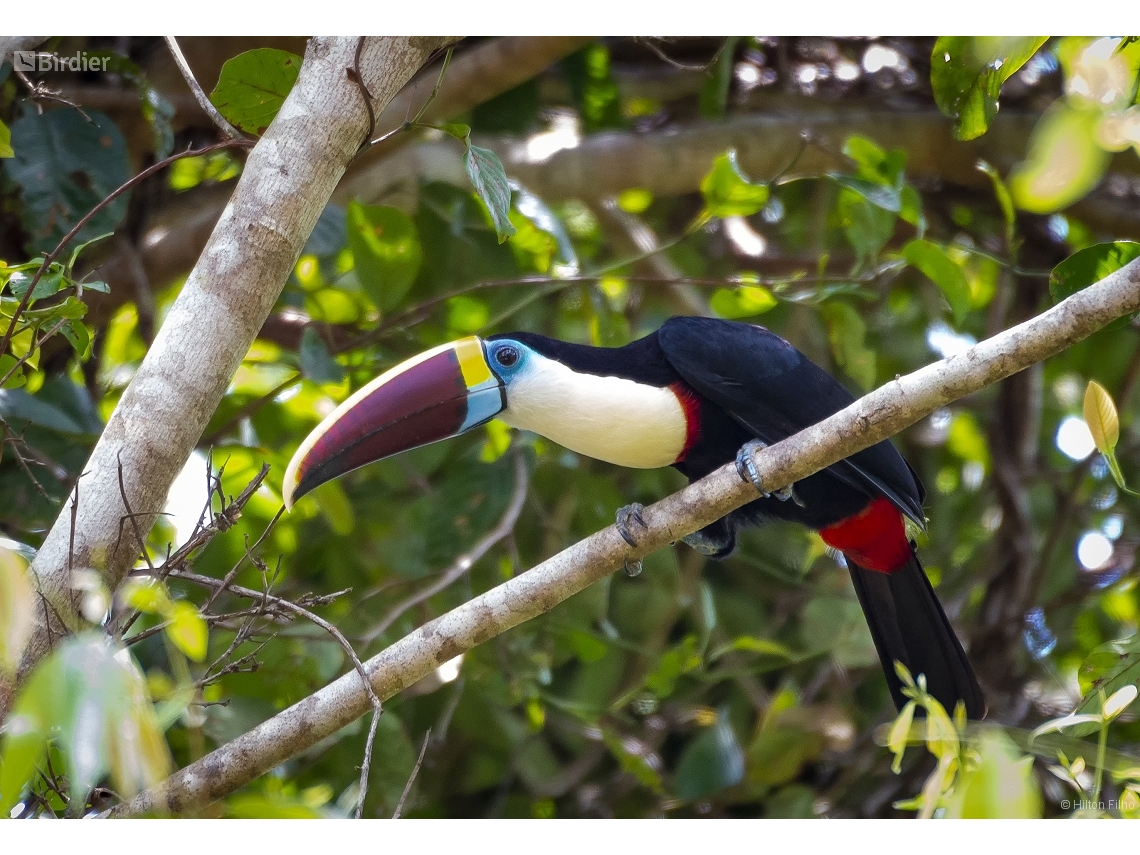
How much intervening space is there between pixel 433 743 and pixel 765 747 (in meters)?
0.78

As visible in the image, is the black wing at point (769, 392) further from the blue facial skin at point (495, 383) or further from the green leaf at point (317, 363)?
the green leaf at point (317, 363)

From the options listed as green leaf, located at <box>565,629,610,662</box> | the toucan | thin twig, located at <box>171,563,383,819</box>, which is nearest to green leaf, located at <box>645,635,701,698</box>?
green leaf, located at <box>565,629,610,662</box>

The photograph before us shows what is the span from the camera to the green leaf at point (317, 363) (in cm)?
231

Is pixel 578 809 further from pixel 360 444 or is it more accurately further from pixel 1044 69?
pixel 1044 69

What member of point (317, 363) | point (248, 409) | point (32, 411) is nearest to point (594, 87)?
point (317, 363)

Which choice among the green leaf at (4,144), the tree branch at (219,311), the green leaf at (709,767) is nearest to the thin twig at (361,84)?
the tree branch at (219,311)

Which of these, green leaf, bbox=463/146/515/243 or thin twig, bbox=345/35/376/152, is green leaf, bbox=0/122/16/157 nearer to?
thin twig, bbox=345/35/376/152

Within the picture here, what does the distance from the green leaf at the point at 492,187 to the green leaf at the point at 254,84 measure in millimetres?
337

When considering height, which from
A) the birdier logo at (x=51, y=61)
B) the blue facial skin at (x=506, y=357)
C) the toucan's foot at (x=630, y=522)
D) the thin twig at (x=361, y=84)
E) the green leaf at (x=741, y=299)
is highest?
the birdier logo at (x=51, y=61)

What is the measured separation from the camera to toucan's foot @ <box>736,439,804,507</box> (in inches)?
62.0

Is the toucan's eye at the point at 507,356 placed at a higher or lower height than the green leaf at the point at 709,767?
higher

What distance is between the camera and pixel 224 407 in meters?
2.55

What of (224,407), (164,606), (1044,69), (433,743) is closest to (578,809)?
(433,743)

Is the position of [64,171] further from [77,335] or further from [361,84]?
[361,84]
